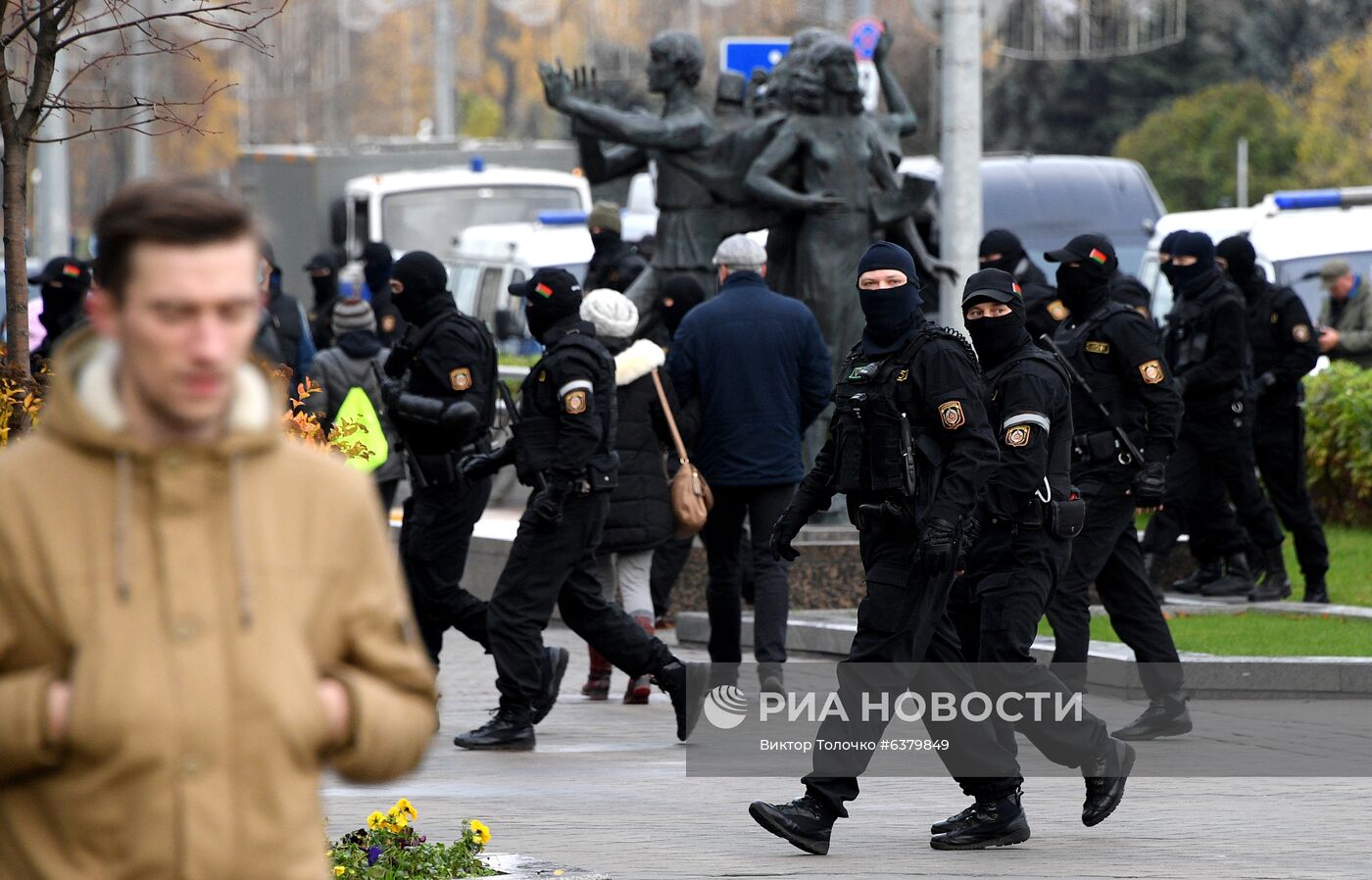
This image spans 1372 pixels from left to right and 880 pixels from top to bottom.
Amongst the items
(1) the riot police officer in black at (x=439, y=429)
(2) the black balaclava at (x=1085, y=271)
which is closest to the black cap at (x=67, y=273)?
(1) the riot police officer in black at (x=439, y=429)

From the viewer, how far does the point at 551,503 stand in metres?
8.66

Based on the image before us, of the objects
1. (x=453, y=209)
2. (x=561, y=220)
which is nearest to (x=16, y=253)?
(x=561, y=220)

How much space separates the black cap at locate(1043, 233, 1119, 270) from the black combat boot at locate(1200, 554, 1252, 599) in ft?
13.9

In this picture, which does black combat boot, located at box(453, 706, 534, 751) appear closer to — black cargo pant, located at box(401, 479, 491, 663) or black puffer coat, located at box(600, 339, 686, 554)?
black cargo pant, located at box(401, 479, 491, 663)

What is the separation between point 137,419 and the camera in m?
2.83

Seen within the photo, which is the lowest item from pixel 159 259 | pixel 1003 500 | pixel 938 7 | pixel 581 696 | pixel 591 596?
pixel 581 696

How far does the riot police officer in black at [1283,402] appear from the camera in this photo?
41.5 ft

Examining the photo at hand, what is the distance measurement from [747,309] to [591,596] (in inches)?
67.5

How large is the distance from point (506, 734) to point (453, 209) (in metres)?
19.9

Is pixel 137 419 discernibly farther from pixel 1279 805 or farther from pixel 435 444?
pixel 435 444

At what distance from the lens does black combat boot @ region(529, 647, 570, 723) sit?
902cm

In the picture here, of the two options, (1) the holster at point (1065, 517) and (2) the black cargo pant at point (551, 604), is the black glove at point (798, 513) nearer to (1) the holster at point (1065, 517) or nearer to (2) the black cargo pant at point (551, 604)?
(1) the holster at point (1065, 517)

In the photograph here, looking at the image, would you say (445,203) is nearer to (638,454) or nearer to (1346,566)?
(1346,566)

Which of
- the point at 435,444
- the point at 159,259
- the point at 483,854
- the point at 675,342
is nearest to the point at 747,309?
the point at 675,342
